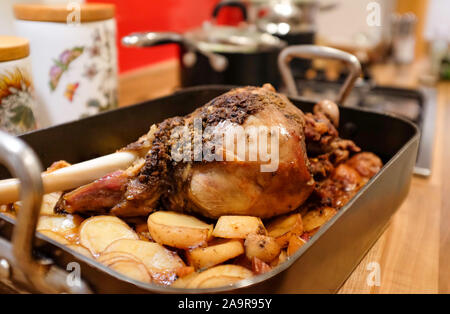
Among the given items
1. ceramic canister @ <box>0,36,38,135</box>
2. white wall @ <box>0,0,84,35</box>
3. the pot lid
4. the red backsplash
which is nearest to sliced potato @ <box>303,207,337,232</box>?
ceramic canister @ <box>0,36,38,135</box>

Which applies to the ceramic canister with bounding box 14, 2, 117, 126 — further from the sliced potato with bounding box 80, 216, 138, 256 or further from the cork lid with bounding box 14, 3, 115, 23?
the sliced potato with bounding box 80, 216, 138, 256

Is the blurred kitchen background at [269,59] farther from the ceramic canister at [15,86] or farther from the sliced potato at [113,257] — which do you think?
the sliced potato at [113,257]

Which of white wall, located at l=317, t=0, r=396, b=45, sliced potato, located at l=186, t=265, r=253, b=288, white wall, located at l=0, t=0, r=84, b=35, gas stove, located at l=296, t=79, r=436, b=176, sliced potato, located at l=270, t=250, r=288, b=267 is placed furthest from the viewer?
white wall, located at l=317, t=0, r=396, b=45

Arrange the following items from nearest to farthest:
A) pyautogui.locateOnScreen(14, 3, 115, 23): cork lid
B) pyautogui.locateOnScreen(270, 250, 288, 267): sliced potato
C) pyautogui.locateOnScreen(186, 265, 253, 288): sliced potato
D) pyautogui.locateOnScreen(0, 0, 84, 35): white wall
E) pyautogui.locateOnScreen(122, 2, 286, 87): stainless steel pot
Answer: pyautogui.locateOnScreen(186, 265, 253, 288): sliced potato → pyautogui.locateOnScreen(270, 250, 288, 267): sliced potato → pyautogui.locateOnScreen(14, 3, 115, 23): cork lid → pyautogui.locateOnScreen(0, 0, 84, 35): white wall → pyautogui.locateOnScreen(122, 2, 286, 87): stainless steel pot

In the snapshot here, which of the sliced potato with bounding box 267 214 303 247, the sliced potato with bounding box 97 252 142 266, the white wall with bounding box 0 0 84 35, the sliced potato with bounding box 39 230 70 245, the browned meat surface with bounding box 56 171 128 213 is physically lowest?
the sliced potato with bounding box 267 214 303 247

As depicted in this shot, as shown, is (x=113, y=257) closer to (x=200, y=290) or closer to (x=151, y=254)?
(x=151, y=254)

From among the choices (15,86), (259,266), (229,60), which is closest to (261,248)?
(259,266)

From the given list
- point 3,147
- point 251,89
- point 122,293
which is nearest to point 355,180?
point 251,89

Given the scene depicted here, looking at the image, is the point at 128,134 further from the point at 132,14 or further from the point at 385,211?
the point at 132,14

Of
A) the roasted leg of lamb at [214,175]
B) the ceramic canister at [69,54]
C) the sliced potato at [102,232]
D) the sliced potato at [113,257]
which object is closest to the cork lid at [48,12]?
the ceramic canister at [69,54]
